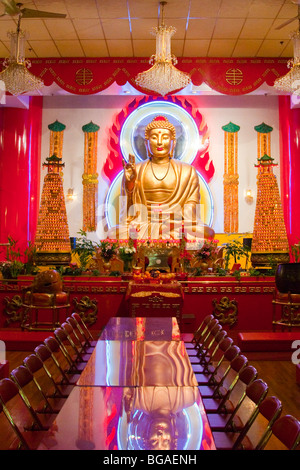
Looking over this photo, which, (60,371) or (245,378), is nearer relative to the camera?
(245,378)

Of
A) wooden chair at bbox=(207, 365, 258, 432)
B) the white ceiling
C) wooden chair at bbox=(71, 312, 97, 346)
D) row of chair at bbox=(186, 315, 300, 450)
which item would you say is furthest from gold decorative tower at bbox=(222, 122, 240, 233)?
wooden chair at bbox=(207, 365, 258, 432)

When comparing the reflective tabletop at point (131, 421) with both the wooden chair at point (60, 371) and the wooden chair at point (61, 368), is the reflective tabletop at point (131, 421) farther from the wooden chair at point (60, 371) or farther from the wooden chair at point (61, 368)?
the wooden chair at point (61, 368)

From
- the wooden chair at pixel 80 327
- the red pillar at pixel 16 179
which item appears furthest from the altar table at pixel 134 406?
the red pillar at pixel 16 179

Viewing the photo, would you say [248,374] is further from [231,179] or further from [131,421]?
[231,179]

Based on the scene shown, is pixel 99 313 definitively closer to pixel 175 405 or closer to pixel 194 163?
pixel 175 405

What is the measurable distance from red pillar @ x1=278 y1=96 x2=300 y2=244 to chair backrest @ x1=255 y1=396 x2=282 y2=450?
310 inches

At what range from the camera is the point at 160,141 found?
399 inches

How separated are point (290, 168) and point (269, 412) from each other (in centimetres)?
851

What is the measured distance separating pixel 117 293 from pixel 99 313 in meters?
0.36

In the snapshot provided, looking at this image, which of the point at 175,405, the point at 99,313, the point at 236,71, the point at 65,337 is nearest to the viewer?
the point at 175,405

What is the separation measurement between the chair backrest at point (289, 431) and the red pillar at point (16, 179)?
27.3 feet

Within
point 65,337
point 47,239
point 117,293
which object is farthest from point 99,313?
point 65,337

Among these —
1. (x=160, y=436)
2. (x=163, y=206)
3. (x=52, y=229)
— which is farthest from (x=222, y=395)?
(x=163, y=206)

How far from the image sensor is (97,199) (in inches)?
415
